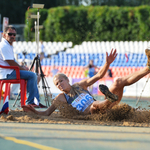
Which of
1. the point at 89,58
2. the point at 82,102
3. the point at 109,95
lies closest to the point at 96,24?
the point at 89,58

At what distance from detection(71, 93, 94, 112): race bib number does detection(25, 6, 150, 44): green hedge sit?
2475cm

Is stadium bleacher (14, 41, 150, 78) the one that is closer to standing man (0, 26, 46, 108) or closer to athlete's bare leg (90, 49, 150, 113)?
standing man (0, 26, 46, 108)

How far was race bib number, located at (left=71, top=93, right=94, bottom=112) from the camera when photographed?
15.5 feet

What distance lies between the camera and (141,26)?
29.0 metres

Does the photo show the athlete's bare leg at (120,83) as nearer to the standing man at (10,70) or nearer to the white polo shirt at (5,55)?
the standing man at (10,70)

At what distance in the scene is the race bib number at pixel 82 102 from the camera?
473 cm

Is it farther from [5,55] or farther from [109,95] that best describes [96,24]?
[109,95]

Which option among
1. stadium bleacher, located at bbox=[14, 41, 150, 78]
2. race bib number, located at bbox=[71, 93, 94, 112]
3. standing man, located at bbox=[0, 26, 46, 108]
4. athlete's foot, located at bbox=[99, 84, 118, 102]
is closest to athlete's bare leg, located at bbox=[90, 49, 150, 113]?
race bib number, located at bbox=[71, 93, 94, 112]

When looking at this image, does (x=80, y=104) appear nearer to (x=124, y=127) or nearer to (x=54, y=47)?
(x=124, y=127)

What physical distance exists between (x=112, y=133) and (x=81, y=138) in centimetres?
51

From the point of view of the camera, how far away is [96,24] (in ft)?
100

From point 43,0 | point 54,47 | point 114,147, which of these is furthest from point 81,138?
point 43,0

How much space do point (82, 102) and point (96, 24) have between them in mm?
26474

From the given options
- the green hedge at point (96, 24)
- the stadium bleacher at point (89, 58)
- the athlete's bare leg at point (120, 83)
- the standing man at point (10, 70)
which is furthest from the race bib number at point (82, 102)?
the green hedge at point (96, 24)
